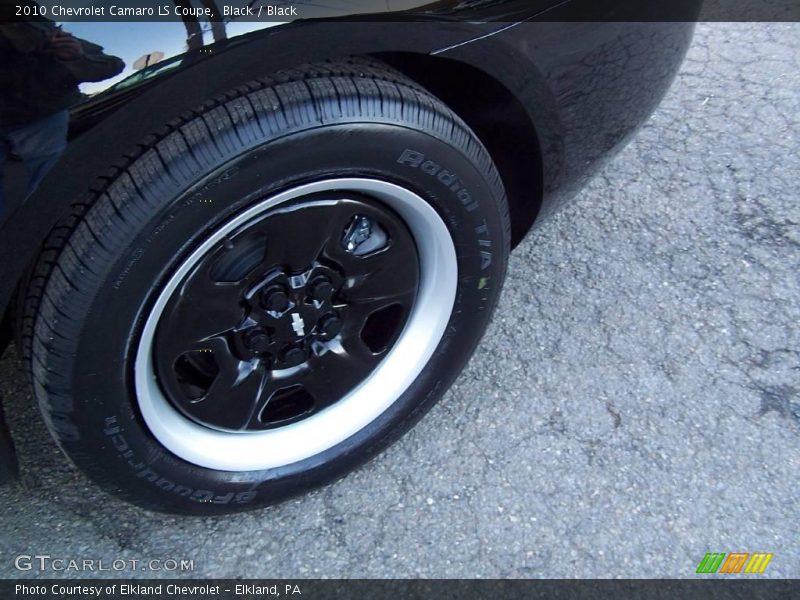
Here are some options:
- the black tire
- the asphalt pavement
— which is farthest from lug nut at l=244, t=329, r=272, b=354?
the asphalt pavement

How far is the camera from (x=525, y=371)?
2322 millimetres

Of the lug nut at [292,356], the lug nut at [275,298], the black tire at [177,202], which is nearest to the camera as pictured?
the black tire at [177,202]

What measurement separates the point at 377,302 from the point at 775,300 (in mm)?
1414

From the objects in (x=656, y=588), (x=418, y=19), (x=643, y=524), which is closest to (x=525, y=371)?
(x=643, y=524)

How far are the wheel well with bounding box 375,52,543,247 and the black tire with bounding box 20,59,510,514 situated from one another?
0.11 metres

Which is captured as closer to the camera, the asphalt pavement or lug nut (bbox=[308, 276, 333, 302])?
lug nut (bbox=[308, 276, 333, 302])

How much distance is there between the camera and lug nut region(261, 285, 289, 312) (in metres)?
1.69

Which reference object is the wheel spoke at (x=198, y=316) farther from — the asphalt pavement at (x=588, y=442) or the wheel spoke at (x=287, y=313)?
the asphalt pavement at (x=588, y=442)
